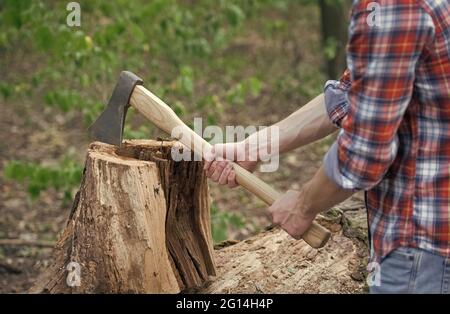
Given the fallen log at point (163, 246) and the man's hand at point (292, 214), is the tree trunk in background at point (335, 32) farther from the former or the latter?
the man's hand at point (292, 214)

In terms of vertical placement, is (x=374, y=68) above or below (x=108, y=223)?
above

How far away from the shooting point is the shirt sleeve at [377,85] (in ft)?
6.50

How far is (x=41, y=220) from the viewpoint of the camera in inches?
238

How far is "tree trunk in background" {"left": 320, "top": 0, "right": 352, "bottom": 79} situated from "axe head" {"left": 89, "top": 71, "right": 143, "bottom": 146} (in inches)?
237

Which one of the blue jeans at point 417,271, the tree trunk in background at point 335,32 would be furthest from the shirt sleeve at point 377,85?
the tree trunk in background at point 335,32

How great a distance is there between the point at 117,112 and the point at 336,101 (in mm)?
1039

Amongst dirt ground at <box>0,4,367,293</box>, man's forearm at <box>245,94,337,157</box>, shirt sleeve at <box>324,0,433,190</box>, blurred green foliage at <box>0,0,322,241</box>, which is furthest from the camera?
dirt ground at <box>0,4,367,293</box>

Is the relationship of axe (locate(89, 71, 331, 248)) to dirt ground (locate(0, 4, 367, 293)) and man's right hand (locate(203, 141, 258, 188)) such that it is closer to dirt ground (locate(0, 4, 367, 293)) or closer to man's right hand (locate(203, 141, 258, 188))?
man's right hand (locate(203, 141, 258, 188))

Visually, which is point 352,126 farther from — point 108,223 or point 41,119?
point 41,119

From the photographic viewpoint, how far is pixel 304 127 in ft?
9.78

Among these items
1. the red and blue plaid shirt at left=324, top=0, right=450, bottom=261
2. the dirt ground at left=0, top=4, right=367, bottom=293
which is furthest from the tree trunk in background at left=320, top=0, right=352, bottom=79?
the red and blue plaid shirt at left=324, top=0, right=450, bottom=261

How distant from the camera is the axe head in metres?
3.20
